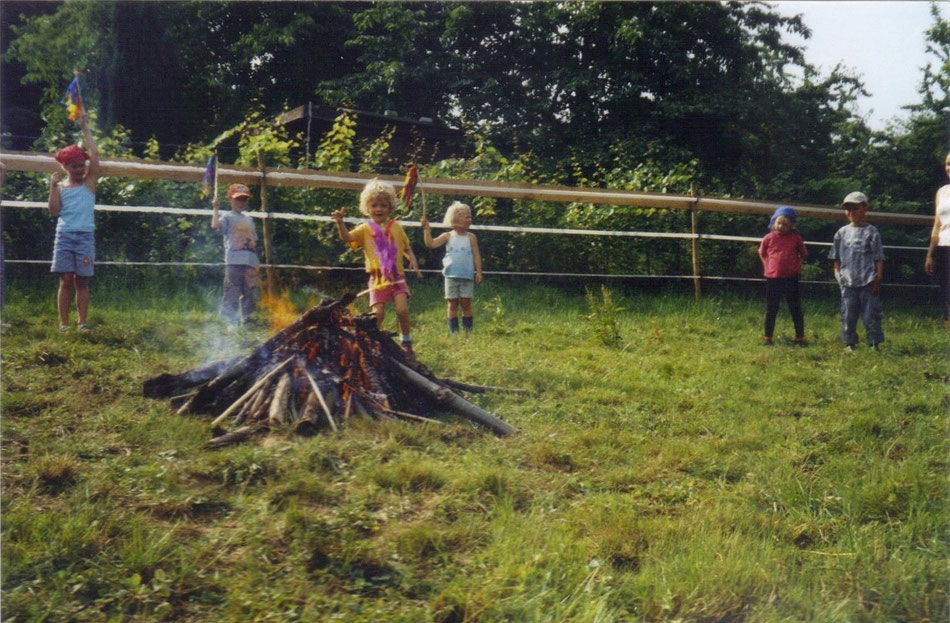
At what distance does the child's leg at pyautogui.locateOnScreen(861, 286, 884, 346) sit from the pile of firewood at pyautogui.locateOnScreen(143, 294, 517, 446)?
188 inches

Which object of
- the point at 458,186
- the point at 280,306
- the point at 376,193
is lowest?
the point at 280,306

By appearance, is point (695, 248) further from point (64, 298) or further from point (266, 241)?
point (64, 298)

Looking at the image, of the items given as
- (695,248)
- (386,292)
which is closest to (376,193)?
(386,292)

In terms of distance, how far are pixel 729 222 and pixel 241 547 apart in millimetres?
9749

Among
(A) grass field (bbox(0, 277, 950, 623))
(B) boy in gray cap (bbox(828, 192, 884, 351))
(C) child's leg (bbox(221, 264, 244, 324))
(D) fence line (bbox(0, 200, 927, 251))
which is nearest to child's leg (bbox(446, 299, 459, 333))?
(D) fence line (bbox(0, 200, 927, 251))

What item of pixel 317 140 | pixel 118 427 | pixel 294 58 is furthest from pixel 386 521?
pixel 294 58

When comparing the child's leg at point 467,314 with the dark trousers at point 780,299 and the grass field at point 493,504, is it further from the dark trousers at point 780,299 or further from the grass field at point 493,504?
the dark trousers at point 780,299

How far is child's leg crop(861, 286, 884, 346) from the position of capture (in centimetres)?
763

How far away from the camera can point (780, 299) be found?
8000 millimetres

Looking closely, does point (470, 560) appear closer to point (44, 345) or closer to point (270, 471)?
point (270, 471)

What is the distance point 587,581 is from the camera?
9.20ft

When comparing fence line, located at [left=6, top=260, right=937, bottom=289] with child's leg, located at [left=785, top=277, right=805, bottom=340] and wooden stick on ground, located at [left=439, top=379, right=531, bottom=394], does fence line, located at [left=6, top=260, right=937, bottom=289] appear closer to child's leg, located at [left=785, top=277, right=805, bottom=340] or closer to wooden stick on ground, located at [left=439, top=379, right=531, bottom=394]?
child's leg, located at [left=785, top=277, right=805, bottom=340]

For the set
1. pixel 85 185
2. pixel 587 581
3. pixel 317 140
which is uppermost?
pixel 317 140

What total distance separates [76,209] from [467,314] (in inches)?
134
